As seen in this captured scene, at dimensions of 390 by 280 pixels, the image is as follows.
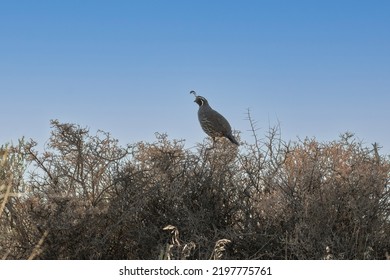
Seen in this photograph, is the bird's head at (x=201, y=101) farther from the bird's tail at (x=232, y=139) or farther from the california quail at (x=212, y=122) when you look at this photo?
the bird's tail at (x=232, y=139)

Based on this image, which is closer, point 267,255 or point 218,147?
point 267,255

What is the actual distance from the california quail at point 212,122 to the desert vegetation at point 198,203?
121cm

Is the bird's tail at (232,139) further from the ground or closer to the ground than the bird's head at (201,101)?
closer to the ground

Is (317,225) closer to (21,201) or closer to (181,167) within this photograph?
(181,167)

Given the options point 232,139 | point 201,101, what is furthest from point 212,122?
point 232,139

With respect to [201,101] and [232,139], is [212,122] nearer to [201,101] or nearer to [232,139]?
[201,101]

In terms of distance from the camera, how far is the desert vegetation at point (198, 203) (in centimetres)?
944

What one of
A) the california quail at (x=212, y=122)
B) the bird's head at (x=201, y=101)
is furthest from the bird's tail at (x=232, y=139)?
the bird's head at (x=201, y=101)

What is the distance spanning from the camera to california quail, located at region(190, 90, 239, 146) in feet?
40.0

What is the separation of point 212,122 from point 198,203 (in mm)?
2978

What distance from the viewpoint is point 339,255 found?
361 inches

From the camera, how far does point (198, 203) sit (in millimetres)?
10344
